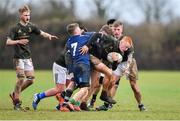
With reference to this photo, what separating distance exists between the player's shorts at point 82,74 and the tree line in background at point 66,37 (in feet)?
108

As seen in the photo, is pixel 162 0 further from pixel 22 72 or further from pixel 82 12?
pixel 22 72

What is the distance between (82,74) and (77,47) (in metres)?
Answer: 0.57

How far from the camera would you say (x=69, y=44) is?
13.7 m

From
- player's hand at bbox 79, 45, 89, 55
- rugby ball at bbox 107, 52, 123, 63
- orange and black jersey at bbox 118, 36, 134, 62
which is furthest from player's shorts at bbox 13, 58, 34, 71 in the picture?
orange and black jersey at bbox 118, 36, 134, 62

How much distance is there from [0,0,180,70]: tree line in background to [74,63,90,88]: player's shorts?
33.1 m

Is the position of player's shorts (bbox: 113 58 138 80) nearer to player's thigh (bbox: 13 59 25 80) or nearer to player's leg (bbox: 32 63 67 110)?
player's leg (bbox: 32 63 67 110)

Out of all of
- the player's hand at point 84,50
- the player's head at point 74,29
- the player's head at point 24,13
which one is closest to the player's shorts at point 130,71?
the player's hand at point 84,50

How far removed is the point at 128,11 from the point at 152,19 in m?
4.74

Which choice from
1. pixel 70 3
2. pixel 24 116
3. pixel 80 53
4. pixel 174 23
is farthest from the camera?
pixel 70 3

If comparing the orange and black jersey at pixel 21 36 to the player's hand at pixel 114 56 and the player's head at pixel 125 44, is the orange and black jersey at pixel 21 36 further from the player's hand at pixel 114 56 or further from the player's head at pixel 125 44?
the player's head at pixel 125 44

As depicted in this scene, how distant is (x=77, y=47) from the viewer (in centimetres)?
1362

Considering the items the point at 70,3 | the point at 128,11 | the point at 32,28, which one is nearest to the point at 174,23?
the point at 70,3

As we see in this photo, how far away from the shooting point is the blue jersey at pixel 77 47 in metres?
13.6

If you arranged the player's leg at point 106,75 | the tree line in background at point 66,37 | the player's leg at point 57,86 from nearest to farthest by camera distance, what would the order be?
the player's leg at point 106,75 → the player's leg at point 57,86 → the tree line in background at point 66,37
